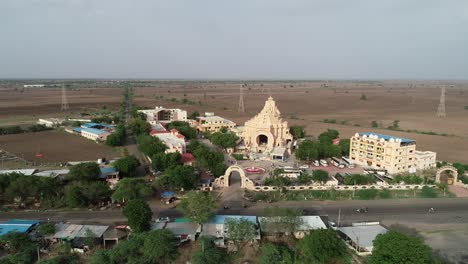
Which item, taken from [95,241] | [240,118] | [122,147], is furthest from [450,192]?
[240,118]

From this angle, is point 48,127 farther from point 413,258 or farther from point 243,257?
point 413,258

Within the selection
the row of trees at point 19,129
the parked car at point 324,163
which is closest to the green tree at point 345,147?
the parked car at point 324,163

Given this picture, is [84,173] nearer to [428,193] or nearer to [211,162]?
[211,162]

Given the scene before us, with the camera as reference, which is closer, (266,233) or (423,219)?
(266,233)

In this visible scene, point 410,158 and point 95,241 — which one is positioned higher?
point 410,158

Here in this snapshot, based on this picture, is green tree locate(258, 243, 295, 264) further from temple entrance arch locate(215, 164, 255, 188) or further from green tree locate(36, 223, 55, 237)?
green tree locate(36, 223, 55, 237)

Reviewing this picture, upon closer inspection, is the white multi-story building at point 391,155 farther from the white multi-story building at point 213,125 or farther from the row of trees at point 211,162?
the white multi-story building at point 213,125

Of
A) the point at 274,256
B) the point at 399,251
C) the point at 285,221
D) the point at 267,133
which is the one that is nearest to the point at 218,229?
the point at 285,221
